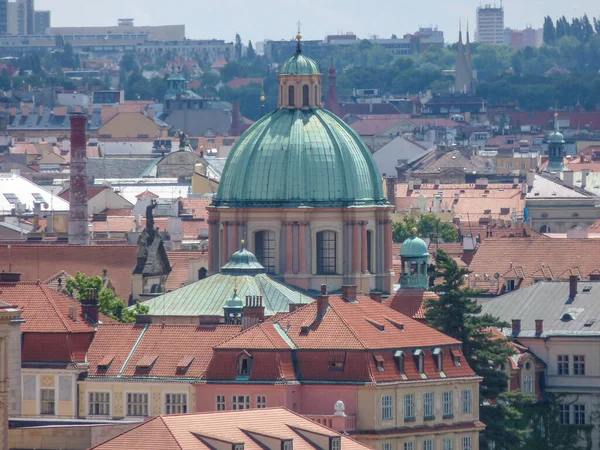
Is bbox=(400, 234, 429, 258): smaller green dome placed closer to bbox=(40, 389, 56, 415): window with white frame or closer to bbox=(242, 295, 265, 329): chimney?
bbox=(242, 295, 265, 329): chimney

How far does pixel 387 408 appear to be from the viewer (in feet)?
264

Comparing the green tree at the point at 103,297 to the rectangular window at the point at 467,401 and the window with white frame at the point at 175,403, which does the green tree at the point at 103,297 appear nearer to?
the window with white frame at the point at 175,403

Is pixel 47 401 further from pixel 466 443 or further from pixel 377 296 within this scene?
pixel 377 296

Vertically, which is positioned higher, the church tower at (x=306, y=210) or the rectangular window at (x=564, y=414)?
the church tower at (x=306, y=210)

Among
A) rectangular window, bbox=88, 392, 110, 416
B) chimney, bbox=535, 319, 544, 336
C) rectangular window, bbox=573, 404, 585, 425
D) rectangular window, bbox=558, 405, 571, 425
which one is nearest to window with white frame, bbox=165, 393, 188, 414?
rectangular window, bbox=88, 392, 110, 416

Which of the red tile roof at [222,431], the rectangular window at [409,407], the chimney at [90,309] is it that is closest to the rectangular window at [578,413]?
the chimney at [90,309]

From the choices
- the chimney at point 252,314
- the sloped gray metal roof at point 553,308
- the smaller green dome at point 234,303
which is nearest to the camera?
the chimney at point 252,314

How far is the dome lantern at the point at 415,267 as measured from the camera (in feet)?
332

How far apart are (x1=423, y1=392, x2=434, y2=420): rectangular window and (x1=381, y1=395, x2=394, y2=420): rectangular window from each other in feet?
4.28

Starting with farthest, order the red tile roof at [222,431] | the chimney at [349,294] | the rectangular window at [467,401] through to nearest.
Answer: the chimney at [349,294] → the rectangular window at [467,401] → the red tile roof at [222,431]

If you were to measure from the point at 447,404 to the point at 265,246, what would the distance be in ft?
78.9

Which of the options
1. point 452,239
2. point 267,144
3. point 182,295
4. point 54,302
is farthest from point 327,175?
point 452,239

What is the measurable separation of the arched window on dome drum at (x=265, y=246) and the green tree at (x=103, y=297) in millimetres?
4306

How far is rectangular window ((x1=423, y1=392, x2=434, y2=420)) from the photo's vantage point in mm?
81562
